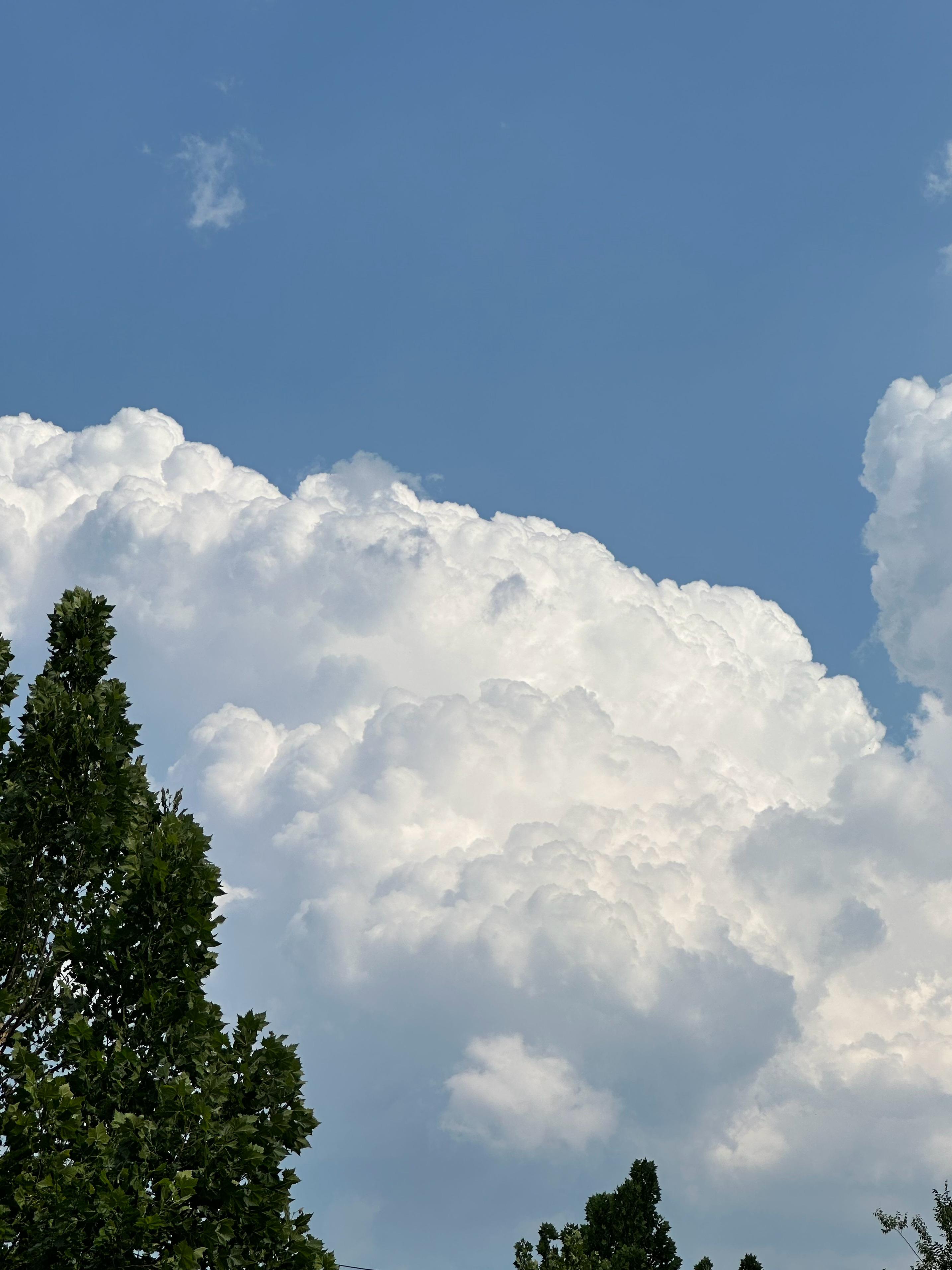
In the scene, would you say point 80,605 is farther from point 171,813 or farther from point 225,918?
point 225,918

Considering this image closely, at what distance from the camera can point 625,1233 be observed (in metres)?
38.8

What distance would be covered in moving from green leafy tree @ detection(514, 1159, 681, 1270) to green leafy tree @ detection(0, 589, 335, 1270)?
76.5 ft

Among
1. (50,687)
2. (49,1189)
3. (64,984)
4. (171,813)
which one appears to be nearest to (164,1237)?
(49,1189)

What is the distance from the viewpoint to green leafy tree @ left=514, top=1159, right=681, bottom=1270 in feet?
120

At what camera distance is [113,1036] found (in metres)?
16.2

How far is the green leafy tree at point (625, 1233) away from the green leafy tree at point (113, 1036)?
2333 cm

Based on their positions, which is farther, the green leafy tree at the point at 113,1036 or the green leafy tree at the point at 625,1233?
the green leafy tree at the point at 625,1233

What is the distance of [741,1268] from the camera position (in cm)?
4044

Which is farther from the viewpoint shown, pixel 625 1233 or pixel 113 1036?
pixel 625 1233

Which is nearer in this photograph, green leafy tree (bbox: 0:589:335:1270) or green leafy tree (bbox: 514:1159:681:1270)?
green leafy tree (bbox: 0:589:335:1270)

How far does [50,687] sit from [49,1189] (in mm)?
7919

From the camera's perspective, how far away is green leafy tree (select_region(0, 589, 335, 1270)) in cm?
1432

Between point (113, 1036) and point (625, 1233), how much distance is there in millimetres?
29082

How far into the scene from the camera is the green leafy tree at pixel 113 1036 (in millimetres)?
14320
